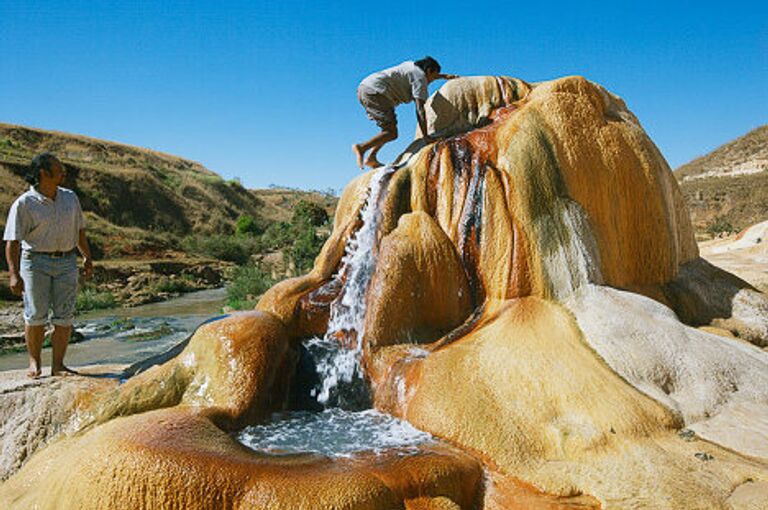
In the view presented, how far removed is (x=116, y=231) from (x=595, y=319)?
947 inches

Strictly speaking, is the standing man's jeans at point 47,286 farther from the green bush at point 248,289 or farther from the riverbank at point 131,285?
the green bush at point 248,289

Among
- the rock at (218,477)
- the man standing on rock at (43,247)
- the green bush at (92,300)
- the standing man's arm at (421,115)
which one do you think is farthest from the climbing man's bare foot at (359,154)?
the green bush at (92,300)

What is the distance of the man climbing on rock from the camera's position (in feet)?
22.4

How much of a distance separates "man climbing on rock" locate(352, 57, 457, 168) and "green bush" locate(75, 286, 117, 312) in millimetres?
10970

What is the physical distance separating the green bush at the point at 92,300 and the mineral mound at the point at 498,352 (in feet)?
36.4

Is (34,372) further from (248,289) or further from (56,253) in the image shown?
(248,289)

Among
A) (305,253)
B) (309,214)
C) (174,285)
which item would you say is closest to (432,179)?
(305,253)

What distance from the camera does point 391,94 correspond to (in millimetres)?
7051

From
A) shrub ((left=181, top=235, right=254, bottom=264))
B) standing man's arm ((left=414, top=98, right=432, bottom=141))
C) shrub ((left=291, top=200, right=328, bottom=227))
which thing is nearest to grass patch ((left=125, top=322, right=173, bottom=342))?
standing man's arm ((left=414, top=98, right=432, bottom=141))

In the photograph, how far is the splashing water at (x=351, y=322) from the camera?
514 centimetres

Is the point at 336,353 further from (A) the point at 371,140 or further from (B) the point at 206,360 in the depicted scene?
(A) the point at 371,140

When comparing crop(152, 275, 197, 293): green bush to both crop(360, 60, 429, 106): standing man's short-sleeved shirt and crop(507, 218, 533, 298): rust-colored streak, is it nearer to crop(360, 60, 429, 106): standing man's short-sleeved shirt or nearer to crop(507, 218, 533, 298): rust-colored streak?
crop(360, 60, 429, 106): standing man's short-sleeved shirt

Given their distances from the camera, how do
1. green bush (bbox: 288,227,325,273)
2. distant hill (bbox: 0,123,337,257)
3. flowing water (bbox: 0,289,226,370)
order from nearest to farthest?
flowing water (bbox: 0,289,226,370) < green bush (bbox: 288,227,325,273) < distant hill (bbox: 0,123,337,257)

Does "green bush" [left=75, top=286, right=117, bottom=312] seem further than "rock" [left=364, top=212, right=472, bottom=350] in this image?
Yes
